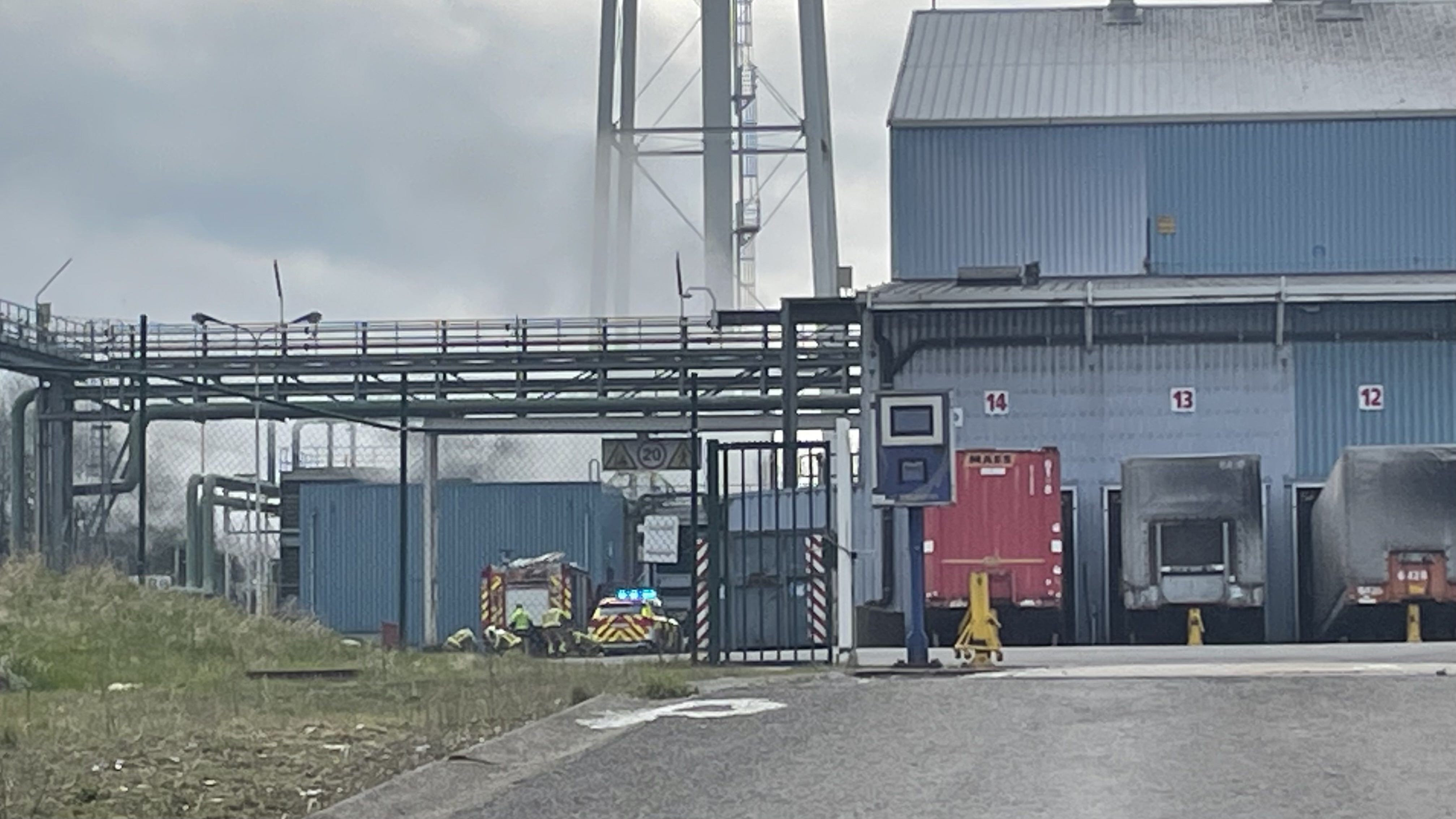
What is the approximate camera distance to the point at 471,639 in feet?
135

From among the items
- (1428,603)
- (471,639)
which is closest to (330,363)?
(471,639)

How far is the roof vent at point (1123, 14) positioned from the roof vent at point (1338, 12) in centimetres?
367

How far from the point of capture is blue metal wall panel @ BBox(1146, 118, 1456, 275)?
4400 centimetres

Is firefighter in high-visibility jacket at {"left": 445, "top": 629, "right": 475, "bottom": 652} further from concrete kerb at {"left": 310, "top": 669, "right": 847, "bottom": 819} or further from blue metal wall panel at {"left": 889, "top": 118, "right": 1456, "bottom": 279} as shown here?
concrete kerb at {"left": 310, "top": 669, "right": 847, "bottom": 819}

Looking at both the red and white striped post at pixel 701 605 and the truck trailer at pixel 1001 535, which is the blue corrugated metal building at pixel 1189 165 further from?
the red and white striped post at pixel 701 605

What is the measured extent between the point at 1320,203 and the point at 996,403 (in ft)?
26.6

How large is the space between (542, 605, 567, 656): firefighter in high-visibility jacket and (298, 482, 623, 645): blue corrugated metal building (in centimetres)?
713

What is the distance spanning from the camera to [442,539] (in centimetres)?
5456

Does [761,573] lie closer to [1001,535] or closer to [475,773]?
[475,773]

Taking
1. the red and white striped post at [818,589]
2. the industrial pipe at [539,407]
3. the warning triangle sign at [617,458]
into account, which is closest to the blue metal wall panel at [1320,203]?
the industrial pipe at [539,407]

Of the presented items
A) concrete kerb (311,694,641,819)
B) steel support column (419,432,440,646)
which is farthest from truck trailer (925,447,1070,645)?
concrete kerb (311,694,641,819)

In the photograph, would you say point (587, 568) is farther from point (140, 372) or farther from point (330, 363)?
point (140, 372)

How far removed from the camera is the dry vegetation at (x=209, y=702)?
10781 millimetres

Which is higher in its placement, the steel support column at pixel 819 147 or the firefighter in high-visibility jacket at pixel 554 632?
the steel support column at pixel 819 147
